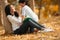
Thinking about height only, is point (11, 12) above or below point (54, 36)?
above

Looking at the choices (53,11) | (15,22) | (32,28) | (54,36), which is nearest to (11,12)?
(15,22)

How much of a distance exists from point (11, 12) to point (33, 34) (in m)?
1.05

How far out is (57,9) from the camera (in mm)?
16031

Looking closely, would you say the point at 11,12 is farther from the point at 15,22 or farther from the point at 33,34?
the point at 33,34

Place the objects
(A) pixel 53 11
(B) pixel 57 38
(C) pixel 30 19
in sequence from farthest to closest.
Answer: (A) pixel 53 11, (C) pixel 30 19, (B) pixel 57 38

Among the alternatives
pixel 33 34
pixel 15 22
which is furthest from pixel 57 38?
pixel 15 22

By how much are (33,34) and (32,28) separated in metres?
0.22

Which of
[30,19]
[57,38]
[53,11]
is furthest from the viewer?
[53,11]

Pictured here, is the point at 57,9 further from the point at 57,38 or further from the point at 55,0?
the point at 57,38

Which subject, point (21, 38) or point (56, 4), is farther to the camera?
point (56, 4)

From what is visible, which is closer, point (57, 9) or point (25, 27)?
point (25, 27)

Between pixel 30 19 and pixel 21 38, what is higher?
pixel 30 19

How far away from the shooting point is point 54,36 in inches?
316

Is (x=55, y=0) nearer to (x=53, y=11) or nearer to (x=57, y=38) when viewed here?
(x=53, y=11)
